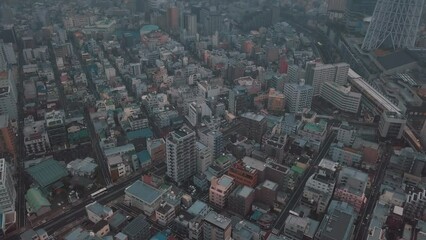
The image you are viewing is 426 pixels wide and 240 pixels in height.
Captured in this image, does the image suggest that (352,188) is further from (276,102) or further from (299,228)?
(276,102)

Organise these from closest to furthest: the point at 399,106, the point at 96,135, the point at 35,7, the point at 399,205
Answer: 1. the point at 399,205
2. the point at 96,135
3. the point at 399,106
4. the point at 35,7

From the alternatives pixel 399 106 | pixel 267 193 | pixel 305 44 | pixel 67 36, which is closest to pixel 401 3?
pixel 305 44

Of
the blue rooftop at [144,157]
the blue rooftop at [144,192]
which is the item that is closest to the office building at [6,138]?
the blue rooftop at [144,157]

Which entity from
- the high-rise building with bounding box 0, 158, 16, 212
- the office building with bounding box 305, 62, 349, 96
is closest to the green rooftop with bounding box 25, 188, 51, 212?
the high-rise building with bounding box 0, 158, 16, 212

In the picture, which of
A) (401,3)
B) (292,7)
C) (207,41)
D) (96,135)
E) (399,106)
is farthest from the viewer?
(292,7)

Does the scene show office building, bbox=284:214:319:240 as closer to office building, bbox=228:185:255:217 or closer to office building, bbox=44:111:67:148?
office building, bbox=228:185:255:217

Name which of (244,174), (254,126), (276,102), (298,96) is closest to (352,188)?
(244,174)

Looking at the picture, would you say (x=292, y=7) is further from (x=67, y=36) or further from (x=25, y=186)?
(x=25, y=186)
